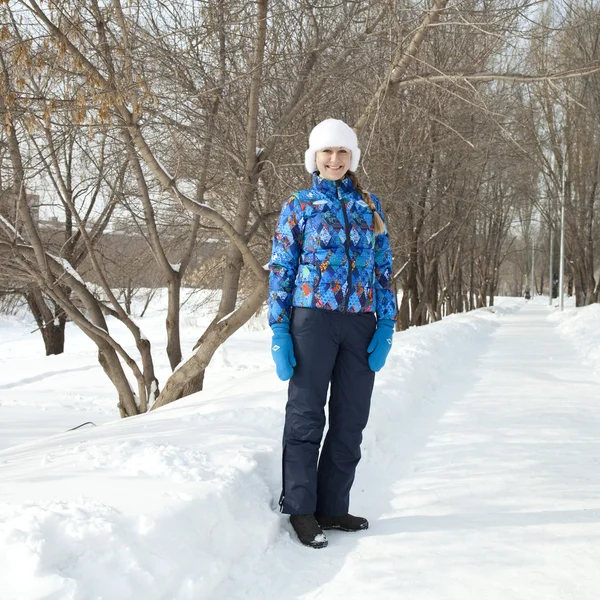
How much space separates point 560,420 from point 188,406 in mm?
3253

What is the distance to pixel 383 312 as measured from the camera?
3.21 meters

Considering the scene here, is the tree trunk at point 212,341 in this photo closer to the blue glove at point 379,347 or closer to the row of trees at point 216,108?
the row of trees at point 216,108

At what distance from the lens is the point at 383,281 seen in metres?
3.24

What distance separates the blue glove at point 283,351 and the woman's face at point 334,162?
83 centimetres

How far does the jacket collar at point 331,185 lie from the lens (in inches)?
126

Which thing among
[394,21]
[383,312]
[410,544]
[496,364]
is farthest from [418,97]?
[410,544]

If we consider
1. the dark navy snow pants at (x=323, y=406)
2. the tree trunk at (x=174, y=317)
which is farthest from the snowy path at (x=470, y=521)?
the tree trunk at (x=174, y=317)

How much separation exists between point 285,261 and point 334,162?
0.60 m

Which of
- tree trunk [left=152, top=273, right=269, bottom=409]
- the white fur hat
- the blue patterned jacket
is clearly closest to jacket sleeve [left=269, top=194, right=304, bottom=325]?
the blue patterned jacket

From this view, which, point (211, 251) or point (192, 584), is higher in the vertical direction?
point (211, 251)

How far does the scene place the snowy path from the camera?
2541 mm

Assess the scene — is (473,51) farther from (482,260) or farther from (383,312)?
(482,260)

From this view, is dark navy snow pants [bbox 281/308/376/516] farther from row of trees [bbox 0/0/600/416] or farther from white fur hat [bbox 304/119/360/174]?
row of trees [bbox 0/0/600/416]

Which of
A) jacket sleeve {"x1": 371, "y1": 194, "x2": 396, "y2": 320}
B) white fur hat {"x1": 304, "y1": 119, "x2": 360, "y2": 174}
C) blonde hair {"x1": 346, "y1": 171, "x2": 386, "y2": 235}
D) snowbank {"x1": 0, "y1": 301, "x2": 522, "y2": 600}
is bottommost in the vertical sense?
snowbank {"x1": 0, "y1": 301, "x2": 522, "y2": 600}
